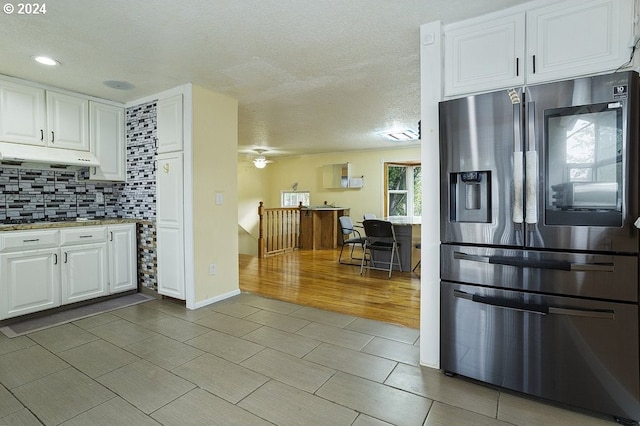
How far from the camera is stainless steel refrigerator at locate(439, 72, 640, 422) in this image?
160cm

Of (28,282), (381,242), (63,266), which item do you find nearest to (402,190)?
(381,242)

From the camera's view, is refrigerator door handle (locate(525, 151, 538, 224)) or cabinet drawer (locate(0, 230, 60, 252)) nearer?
refrigerator door handle (locate(525, 151, 538, 224))

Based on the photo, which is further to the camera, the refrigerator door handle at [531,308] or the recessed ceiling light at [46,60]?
the recessed ceiling light at [46,60]

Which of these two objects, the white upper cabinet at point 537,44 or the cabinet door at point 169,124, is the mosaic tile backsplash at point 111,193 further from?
the white upper cabinet at point 537,44

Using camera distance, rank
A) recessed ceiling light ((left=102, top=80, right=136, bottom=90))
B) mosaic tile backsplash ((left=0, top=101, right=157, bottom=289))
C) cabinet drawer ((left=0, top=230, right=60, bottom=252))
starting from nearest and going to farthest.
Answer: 1. cabinet drawer ((left=0, top=230, right=60, bottom=252))
2. recessed ceiling light ((left=102, top=80, right=136, bottom=90))
3. mosaic tile backsplash ((left=0, top=101, right=157, bottom=289))

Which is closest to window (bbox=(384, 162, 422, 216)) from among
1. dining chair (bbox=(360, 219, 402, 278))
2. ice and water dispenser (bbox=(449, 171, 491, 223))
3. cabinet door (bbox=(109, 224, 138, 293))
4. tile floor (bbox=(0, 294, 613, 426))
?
dining chair (bbox=(360, 219, 402, 278))

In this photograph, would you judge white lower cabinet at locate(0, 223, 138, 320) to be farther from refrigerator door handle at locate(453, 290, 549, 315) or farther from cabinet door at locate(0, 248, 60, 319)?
refrigerator door handle at locate(453, 290, 549, 315)

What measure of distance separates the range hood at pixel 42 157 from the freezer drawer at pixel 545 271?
3.62 metres

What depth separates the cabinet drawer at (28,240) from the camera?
281 centimetres

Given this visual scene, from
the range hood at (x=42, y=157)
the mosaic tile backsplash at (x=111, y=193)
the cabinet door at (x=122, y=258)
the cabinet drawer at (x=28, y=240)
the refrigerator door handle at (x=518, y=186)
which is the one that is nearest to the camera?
the refrigerator door handle at (x=518, y=186)

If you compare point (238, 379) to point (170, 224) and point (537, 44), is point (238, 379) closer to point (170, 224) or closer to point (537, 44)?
point (170, 224)

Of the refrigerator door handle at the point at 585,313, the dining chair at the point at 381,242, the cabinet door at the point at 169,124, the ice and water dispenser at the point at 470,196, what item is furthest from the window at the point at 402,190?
the refrigerator door handle at the point at 585,313

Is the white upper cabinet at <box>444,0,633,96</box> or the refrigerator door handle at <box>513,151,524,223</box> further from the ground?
the white upper cabinet at <box>444,0,633,96</box>

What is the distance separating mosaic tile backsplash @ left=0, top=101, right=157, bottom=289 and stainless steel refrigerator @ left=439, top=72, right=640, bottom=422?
3.18 meters
